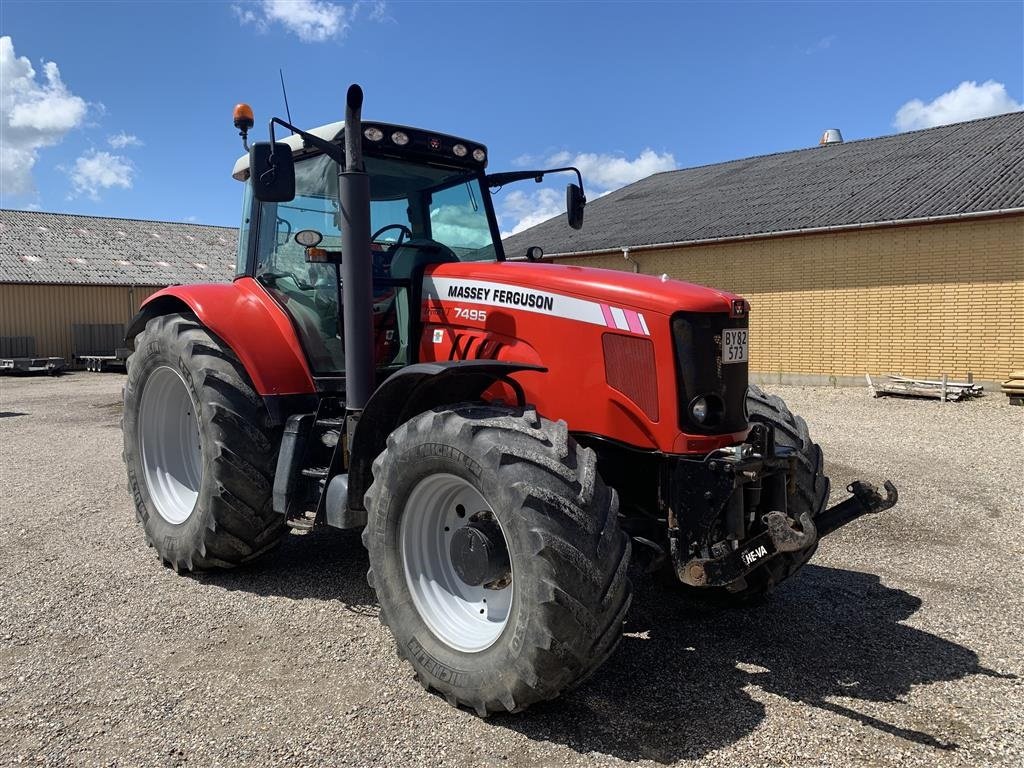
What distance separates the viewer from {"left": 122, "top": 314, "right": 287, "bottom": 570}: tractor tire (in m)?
4.50

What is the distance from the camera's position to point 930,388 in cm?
1406

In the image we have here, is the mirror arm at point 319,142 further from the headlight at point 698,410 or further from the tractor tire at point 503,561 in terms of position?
the headlight at point 698,410

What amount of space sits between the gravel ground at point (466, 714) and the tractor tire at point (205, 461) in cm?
26

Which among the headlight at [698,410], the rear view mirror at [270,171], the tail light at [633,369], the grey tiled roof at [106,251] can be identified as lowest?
the headlight at [698,410]

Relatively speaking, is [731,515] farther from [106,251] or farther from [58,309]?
[106,251]

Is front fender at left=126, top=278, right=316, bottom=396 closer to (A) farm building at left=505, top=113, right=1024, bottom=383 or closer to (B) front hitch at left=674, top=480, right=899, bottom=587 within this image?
(B) front hitch at left=674, top=480, right=899, bottom=587

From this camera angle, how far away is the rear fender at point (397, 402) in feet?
12.2

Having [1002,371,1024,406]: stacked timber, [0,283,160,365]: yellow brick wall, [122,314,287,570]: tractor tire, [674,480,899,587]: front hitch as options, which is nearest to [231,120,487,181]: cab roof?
[122,314,287,570]: tractor tire

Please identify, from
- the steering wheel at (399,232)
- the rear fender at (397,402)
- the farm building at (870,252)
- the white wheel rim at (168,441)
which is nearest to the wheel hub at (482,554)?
the rear fender at (397,402)

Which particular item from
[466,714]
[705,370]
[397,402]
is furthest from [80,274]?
[705,370]

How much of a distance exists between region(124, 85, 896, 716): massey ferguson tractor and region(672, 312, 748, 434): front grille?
10 millimetres

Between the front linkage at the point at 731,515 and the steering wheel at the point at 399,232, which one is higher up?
the steering wheel at the point at 399,232

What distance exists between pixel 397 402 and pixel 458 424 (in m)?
0.73

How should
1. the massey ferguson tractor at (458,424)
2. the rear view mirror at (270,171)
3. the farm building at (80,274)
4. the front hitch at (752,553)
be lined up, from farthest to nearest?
the farm building at (80,274) < the rear view mirror at (270,171) < the front hitch at (752,553) < the massey ferguson tractor at (458,424)
